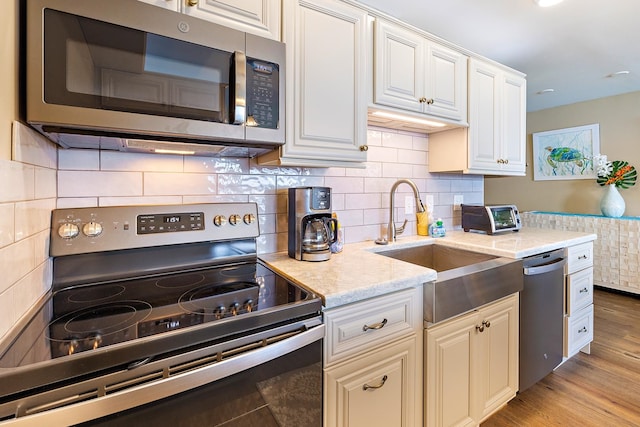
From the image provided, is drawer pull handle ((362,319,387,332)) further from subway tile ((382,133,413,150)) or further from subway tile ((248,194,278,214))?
subway tile ((382,133,413,150))

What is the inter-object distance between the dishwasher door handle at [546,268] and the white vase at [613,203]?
2.58 meters

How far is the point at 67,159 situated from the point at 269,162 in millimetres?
748

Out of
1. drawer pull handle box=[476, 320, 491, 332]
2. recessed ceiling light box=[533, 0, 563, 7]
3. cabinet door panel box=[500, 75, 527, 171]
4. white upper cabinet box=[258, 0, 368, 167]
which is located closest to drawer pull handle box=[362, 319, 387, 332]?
drawer pull handle box=[476, 320, 491, 332]

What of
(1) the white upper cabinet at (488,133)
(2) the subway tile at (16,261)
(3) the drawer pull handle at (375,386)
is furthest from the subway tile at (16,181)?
(1) the white upper cabinet at (488,133)

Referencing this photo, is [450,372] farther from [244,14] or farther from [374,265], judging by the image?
[244,14]

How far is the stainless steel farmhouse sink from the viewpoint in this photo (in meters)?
1.19

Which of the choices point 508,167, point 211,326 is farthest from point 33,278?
point 508,167

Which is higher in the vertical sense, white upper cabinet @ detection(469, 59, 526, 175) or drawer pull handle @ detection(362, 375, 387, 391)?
white upper cabinet @ detection(469, 59, 526, 175)

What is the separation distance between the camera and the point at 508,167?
2.18 meters

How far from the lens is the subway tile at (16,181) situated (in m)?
0.67

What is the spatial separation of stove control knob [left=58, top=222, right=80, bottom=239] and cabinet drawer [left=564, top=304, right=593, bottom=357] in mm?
2671

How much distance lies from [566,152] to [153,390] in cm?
526

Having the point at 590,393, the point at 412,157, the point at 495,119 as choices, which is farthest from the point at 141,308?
the point at 590,393

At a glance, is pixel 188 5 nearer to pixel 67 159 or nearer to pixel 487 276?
pixel 67 159
